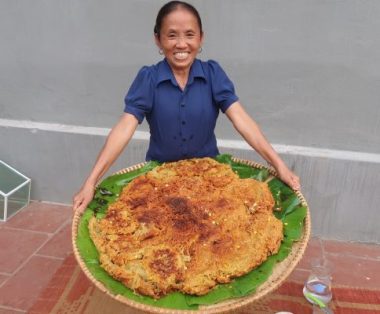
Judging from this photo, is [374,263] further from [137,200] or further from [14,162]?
[14,162]

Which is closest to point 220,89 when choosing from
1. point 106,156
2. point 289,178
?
point 289,178

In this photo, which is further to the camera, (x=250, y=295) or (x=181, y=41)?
(x=181, y=41)

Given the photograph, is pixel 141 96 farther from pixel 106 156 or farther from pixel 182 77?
pixel 106 156

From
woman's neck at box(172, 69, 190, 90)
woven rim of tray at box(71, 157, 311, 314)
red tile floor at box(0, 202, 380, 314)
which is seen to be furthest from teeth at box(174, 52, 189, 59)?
red tile floor at box(0, 202, 380, 314)

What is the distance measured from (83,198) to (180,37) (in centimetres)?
107

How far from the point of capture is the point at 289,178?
2.45 metres

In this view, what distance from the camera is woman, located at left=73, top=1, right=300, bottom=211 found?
244 cm

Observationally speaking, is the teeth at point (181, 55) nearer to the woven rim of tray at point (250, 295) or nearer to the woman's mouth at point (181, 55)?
the woman's mouth at point (181, 55)

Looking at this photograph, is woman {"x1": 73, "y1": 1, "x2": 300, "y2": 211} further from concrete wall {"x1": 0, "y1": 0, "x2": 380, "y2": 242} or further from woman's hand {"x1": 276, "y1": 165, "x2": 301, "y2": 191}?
concrete wall {"x1": 0, "y1": 0, "x2": 380, "y2": 242}

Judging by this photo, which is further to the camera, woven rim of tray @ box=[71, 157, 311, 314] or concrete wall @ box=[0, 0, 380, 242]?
concrete wall @ box=[0, 0, 380, 242]

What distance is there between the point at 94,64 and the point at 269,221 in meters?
2.82

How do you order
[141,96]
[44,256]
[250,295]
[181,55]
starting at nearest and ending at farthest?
[250,295], [181,55], [141,96], [44,256]

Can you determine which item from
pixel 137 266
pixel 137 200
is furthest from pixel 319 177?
pixel 137 266

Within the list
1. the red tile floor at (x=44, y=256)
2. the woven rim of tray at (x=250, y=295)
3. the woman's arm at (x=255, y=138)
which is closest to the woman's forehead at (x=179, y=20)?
the woman's arm at (x=255, y=138)
